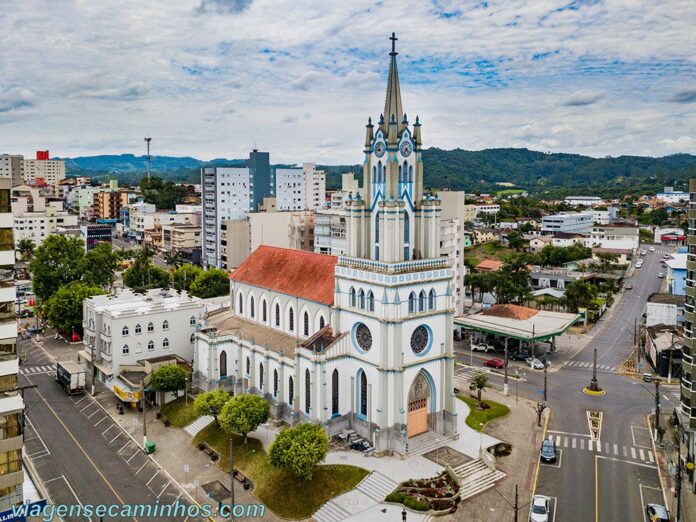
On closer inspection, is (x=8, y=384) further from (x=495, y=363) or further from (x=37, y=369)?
(x=495, y=363)

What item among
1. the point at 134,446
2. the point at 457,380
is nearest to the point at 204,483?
the point at 134,446

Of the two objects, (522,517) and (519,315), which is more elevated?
(519,315)

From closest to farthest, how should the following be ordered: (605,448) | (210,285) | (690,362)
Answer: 1. (690,362)
2. (605,448)
3. (210,285)

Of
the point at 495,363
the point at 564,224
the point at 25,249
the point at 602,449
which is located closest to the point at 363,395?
the point at 602,449

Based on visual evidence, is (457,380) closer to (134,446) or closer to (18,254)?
(134,446)

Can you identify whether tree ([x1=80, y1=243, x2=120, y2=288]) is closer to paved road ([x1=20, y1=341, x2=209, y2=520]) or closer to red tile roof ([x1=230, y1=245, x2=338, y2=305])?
paved road ([x1=20, y1=341, x2=209, y2=520])

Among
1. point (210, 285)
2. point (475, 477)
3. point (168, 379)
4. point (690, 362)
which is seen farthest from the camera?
point (210, 285)

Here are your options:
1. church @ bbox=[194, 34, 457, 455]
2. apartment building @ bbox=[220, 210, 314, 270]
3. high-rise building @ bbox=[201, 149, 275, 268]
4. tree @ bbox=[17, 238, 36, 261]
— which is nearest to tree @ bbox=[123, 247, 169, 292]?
apartment building @ bbox=[220, 210, 314, 270]
